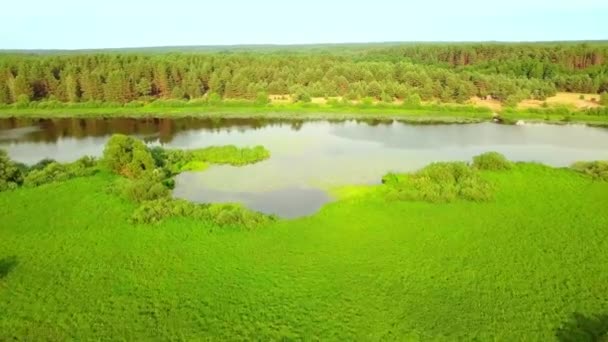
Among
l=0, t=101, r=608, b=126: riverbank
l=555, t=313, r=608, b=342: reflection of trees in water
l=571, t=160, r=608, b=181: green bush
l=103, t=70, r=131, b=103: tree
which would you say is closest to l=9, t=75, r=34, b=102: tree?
l=0, t=101, r=608, b=126: riverbank

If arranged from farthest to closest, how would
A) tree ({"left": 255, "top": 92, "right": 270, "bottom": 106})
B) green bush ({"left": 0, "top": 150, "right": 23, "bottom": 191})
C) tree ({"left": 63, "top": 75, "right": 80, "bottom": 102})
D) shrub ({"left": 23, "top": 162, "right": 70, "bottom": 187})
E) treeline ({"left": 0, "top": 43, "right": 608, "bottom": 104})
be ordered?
tree ({"left": 255, "top": 92, "right": 270, "bottom": 106})
treeline ({"left": 0, "top": 43, "right": 608, "bottom": 104})
tree ({"left": 63, "top": 75, "right": 80, "bottom": 102})
shrub ({"left": 23, "top": 162, "right": 70, "bottom": 187})
green bush ({"left": 0, "top": 150, "right": 23, "bottom": 191})

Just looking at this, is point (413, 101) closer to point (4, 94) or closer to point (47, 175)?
point (47, 175)

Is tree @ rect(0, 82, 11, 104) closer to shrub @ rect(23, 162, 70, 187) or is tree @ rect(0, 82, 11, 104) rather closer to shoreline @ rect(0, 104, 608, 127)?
shoreline @ rect(0, 104, 608, 127)

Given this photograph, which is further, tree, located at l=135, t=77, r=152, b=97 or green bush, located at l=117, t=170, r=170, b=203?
tree, located at l=135, t=77, r=152, b=97

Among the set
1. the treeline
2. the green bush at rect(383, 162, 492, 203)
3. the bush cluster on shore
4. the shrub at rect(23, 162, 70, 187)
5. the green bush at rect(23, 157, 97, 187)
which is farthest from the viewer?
the treeline

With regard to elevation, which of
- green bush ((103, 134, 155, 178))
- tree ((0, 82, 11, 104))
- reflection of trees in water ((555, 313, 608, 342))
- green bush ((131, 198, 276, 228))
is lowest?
reflection of trees in water ((555, 313, 608, 342))

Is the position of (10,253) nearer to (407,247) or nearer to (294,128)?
(407,247)

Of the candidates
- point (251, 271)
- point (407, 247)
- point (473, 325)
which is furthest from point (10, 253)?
point (473, 325)
